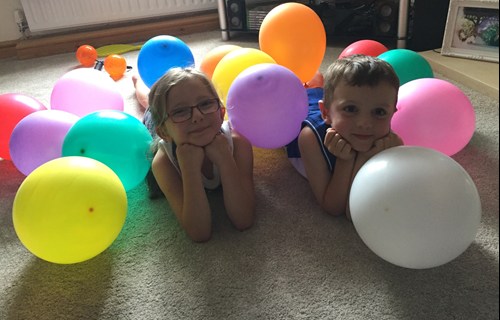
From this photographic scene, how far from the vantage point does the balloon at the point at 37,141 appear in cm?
115

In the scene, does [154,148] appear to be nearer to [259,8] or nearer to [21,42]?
[259,8]

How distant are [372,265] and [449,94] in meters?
0.52

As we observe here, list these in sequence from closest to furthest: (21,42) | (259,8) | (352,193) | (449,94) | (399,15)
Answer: (352,193) < (449,94) < (399,15) < (259,8) < (21,42)

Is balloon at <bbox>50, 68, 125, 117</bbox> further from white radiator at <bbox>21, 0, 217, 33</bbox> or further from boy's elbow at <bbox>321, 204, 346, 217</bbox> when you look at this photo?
white radiator at <bbox>21, 0, 217, 33</bbox>

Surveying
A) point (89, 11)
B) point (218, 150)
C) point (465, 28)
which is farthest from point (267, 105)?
point (89, 11)

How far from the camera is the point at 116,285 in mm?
909

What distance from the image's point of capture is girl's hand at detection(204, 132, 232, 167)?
3.27 feet

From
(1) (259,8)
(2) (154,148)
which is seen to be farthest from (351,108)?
(1) (259,8)

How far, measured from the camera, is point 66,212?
83cm

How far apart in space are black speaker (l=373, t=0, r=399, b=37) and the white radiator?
129cm

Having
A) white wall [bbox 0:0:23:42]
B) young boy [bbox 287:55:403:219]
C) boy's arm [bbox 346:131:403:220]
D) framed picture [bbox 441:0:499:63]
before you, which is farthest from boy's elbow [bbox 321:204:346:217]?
white wall [bbox 0:0:23:42]

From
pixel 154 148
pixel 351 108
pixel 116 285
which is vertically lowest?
pixel 116 285

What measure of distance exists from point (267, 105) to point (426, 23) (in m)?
1.32

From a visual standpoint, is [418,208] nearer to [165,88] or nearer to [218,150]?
[218,150]
